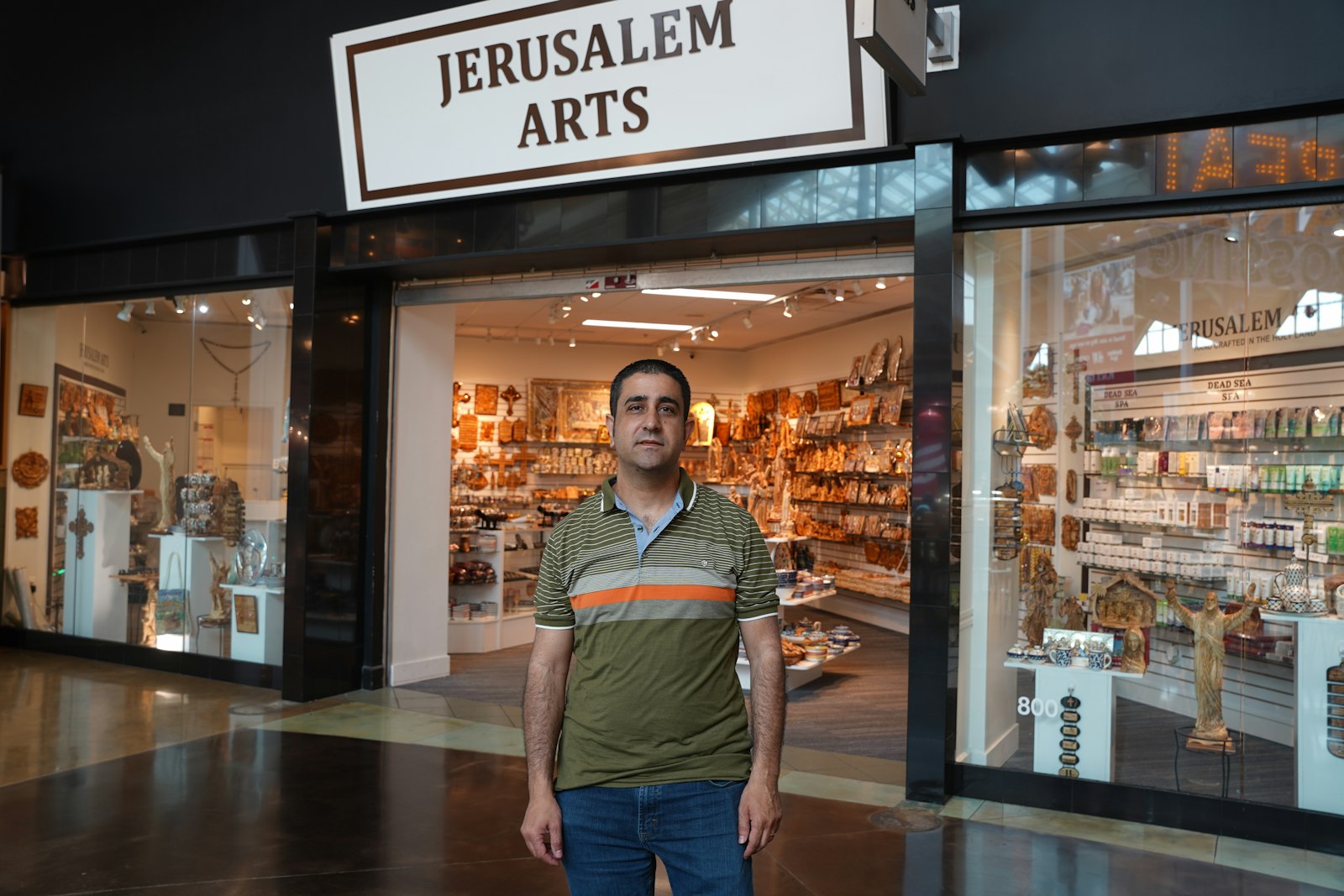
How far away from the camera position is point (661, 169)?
5926 mm

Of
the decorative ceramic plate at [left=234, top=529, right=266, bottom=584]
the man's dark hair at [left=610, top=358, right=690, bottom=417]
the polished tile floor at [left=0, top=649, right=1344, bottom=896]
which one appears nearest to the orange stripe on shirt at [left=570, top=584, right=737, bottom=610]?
the man's dark hair at [left=610, top=358, right=690, bottom=417]

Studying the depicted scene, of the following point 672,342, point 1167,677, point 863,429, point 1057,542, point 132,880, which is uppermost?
point 672,342

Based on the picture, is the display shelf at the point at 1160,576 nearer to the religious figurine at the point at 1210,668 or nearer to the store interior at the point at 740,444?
the religious figurine at the point at 1210,668

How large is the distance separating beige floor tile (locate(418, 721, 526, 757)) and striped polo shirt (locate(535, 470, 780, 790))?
3.87m

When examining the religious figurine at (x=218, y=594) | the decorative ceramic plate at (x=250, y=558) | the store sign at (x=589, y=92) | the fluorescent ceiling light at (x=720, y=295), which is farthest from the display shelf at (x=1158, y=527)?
the religious figurine at (x=218, y=594)

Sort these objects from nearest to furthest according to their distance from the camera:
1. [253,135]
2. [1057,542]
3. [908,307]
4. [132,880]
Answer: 1. [132,880]
2. [1057,542]
3. [253,135]
4. [908,307]

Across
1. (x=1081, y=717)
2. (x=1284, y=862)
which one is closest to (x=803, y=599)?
(x=1081, y=717)

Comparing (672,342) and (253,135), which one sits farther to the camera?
(672,342)

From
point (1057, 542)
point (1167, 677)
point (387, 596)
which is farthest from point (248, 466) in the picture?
point (1167, 677)

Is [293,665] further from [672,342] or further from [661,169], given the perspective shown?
[672,342]

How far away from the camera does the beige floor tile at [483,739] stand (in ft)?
19.5

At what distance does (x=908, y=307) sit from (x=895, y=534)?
89.4 inches

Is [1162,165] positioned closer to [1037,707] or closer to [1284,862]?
[1037,707]

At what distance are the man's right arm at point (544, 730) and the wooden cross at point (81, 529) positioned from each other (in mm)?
7585
